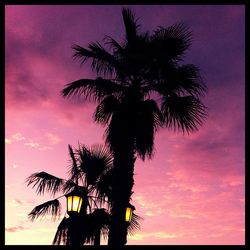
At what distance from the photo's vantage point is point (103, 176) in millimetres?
13781

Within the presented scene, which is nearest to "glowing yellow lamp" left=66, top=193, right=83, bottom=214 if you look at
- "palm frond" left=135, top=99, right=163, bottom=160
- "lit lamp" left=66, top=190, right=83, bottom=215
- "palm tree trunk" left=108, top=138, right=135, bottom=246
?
"lit lamp" left=66, top=190, right=83, bottom=215

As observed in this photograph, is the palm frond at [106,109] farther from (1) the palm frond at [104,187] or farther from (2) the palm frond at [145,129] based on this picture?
(1) the palm frond at [104,187]

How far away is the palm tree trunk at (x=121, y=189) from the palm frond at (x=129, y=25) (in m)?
3.39

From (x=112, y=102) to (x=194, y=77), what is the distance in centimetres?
250

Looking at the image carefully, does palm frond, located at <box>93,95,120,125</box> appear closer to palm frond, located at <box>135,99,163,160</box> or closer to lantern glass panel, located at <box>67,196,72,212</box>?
palm frond, located at <box>135,99,163,160</box>

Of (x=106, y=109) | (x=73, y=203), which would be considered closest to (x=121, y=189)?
(x=73, y=203)

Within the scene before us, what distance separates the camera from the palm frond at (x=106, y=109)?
11756 mm

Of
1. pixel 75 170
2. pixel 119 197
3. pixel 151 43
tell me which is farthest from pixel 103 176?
pixel 151 43

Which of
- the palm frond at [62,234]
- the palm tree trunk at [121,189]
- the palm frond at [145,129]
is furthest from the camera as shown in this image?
the palm frond at [62,234]

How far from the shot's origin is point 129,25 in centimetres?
1238

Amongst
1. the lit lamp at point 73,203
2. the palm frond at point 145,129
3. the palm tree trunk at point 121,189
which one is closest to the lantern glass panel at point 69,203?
the lit lamp at point 73,203

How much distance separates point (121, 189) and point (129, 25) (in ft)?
16.6

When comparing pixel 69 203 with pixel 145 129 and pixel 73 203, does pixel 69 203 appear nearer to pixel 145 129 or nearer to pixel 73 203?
pixel 73 203
